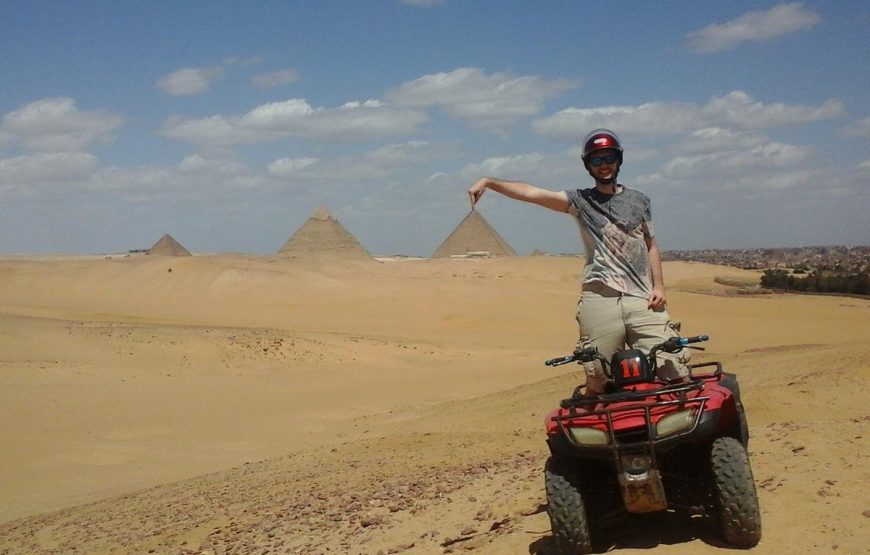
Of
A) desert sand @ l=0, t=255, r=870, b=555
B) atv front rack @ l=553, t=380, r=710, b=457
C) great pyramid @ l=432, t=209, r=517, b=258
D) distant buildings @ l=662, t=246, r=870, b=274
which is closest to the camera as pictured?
atv front rack @ l=553, t=380, r=710, b=457

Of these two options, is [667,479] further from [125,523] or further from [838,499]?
[125,523]

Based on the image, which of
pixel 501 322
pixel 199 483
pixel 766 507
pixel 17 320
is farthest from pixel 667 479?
pixel 501 322

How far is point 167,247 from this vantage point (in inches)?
3290

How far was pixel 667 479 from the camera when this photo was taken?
4461mm

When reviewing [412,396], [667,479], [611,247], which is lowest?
[412,396]

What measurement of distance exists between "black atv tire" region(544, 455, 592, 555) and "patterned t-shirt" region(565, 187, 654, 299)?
1067mm

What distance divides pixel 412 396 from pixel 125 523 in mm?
10334

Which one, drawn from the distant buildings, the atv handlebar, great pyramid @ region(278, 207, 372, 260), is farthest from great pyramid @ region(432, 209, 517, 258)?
the atv handlebar

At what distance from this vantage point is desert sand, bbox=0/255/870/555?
18.1ft

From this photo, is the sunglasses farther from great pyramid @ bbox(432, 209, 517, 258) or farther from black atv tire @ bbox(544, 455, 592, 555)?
great pyramid @ bbox(432, 209, 517, 258)

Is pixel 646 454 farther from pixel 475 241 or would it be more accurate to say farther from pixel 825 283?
pixel 475 241

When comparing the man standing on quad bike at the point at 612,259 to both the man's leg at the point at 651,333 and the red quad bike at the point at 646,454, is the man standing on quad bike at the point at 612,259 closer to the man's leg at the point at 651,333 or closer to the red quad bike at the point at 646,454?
the man's leg at the point at 651,333

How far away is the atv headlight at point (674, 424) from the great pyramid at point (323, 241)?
72629mm

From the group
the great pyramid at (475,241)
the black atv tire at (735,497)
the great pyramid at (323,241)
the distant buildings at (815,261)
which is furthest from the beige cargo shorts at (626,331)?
the great pyramid at (475,241)
